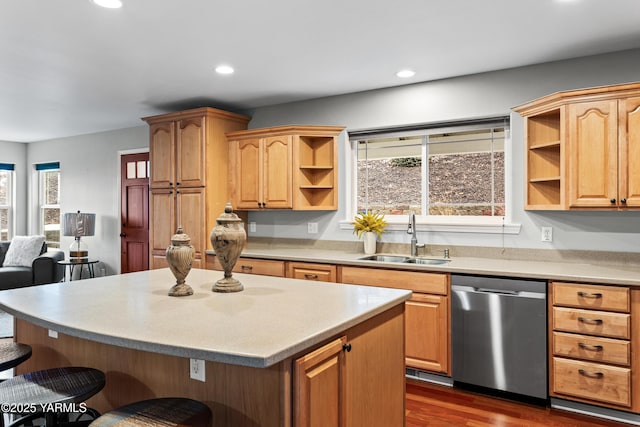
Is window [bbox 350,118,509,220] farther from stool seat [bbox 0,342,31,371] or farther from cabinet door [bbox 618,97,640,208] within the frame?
stool seat [bbox 0,342,31,371]

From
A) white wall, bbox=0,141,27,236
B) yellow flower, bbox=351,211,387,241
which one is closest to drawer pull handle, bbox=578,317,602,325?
yellow flower, bbox=351,211,387,241

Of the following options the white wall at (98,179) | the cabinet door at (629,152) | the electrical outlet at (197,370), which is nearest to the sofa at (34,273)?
the white wall at (98,179)

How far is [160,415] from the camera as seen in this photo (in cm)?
146

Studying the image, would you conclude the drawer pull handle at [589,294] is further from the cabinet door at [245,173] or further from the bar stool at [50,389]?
the cabinet door at [245,173]

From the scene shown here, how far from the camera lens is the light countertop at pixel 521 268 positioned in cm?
274

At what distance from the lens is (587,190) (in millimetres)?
2939

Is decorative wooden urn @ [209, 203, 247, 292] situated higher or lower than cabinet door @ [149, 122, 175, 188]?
lower

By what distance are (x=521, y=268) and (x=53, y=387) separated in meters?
2.79

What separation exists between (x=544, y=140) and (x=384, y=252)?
1610 millimetres

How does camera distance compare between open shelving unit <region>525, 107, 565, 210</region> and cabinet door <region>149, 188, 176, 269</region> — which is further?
cabinet door <region>149, 188, 176, 269</region>

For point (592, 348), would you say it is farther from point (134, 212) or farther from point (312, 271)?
point (134, 212)

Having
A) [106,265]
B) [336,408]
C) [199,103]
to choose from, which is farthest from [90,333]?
[106,265]

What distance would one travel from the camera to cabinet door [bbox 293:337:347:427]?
56.5 inches

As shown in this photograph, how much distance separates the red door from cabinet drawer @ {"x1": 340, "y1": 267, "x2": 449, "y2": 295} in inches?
137
